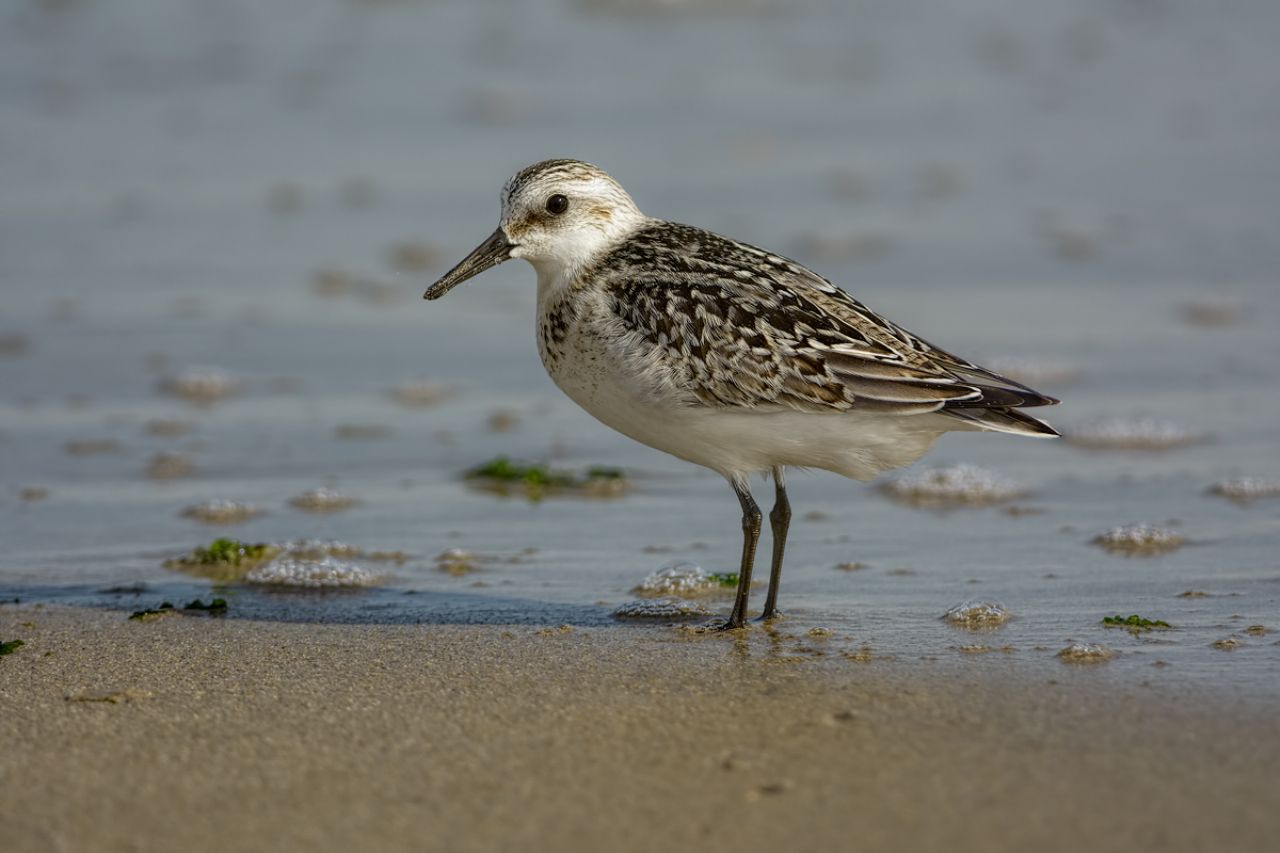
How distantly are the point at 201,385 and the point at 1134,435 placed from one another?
4.38 meters

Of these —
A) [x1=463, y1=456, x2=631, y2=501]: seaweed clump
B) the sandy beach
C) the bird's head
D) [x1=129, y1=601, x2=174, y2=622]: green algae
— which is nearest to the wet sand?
the sandy beach

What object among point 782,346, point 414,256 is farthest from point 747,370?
point 414,256

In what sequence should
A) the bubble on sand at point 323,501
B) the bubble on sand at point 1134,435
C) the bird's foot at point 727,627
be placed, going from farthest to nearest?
the bubble on sand at point 1134,435 < the bubble on sand at point 323,501 < the bird's foot at point 727,627

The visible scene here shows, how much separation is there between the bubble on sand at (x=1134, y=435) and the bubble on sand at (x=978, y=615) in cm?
226

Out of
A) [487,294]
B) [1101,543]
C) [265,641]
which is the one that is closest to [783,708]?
[265,641]

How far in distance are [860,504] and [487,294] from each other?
3803 mm

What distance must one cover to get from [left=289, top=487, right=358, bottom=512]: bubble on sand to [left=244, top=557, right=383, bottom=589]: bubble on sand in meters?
0.76

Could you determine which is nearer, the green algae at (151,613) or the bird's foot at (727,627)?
the bird's foot at (727,627)

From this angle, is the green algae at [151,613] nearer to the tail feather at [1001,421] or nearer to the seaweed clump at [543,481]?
the seaweed clump at [543,481]

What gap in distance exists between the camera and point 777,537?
5.71 metres

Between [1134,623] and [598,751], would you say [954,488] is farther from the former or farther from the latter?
[598,751]

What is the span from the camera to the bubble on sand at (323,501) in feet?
22.7

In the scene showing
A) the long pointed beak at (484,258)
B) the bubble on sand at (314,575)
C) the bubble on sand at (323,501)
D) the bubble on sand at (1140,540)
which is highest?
the long pointed beak at (484,258)

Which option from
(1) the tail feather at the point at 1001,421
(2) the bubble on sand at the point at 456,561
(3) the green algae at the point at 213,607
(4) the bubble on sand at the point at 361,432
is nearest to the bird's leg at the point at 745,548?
(1) the tail feather at the point at 1001,421
